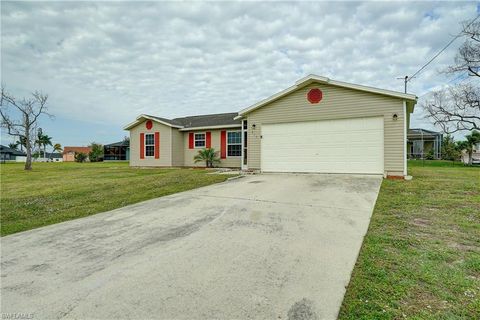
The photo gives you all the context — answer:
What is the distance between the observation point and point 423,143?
3206 centimetres

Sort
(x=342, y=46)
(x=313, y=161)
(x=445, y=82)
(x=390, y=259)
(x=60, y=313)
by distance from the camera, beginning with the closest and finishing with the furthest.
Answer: (x=60, y=313) → (x=390, y=259) → (x=313, y=161) → (x=342, y=46) → (x=445, y=82)

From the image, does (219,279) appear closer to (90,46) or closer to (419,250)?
(419,250)

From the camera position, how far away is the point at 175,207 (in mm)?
6621

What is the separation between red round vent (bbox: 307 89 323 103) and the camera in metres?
11.7

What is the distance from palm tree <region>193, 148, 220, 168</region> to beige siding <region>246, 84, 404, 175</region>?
4.53 m

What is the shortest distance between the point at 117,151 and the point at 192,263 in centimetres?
3921

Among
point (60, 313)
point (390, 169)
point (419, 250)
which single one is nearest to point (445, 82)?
point (390, 169)

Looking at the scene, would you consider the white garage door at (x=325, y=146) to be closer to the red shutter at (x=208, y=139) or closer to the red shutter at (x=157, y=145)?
the red shutter at (x=208, y=139)

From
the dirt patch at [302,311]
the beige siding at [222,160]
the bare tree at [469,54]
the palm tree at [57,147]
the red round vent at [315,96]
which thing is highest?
the bare tree at [469,54]

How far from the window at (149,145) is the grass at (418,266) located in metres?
16.9

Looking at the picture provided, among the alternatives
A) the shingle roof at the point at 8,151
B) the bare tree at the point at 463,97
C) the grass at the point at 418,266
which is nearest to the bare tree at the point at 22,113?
the grass at the point at 418,266

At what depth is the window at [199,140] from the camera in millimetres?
18578

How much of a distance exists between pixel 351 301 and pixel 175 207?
4.87 metres

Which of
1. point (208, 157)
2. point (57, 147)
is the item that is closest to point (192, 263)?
point (208, 157)
